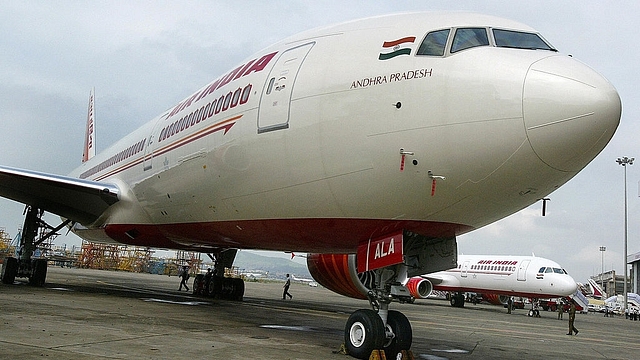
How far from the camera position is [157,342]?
7.17 metres

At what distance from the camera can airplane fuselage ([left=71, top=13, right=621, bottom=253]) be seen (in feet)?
18.3

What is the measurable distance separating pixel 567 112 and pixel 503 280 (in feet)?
86.4

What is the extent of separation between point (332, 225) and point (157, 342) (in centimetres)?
260

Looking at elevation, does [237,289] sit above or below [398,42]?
below

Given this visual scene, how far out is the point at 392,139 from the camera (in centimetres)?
624

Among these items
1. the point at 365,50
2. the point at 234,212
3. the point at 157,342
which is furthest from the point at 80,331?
the point at 365,50

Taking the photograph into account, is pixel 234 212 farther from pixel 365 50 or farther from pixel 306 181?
pixel 365 50

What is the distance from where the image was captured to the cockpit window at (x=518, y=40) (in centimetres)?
619

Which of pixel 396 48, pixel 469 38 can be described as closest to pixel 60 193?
pixel 396 48

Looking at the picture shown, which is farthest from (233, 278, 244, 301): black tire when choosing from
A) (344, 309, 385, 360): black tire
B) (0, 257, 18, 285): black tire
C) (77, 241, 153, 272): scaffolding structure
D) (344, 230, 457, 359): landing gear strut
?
(77, 241, 153, 272): scaffolding structure

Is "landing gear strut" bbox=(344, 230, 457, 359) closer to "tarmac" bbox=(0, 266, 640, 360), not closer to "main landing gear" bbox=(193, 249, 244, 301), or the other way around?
"tarmac" bbox=(0, 266, 640, 360)

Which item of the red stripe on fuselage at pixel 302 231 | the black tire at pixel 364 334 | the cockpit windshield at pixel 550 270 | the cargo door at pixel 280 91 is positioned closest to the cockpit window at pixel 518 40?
the red stripe on fuselage at pixel 302 231

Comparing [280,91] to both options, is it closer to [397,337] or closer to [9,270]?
[397,337]

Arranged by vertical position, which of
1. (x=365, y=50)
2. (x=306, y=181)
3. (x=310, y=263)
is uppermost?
(x=365, y=50)
